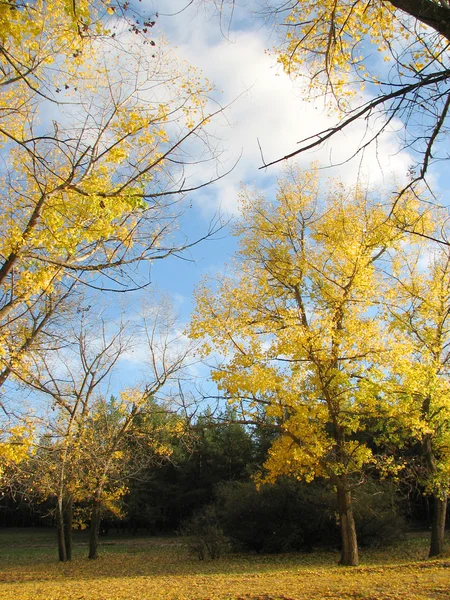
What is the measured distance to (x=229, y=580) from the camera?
9641mm

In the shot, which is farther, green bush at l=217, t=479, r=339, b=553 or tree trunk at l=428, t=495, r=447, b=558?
green bush at l=217, t=479, r=339, b=553

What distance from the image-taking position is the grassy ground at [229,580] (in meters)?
6.38

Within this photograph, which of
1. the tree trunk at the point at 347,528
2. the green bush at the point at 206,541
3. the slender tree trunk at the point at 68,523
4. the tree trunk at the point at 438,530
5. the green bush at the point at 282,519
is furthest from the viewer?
the green bush at the point at 282,519

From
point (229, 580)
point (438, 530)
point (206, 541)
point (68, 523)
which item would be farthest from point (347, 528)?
point (68, 523)

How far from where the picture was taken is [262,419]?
1110 cm

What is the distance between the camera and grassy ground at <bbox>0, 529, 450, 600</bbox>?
6.38m

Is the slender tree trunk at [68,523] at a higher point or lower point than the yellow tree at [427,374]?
lower

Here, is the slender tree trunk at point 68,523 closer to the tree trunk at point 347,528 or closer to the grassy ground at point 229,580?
the grassy ground at point 229,580

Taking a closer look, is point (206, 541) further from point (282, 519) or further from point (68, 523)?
point (68, 523)

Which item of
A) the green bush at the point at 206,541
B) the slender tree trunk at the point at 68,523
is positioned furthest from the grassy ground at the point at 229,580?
the slender tree trunk at the point at 68,523

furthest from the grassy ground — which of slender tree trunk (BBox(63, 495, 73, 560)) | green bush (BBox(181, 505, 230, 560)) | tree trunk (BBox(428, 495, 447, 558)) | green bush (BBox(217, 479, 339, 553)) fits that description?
green bush (BBox(217, 479, 339, 553))

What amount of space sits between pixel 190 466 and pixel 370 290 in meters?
28.3

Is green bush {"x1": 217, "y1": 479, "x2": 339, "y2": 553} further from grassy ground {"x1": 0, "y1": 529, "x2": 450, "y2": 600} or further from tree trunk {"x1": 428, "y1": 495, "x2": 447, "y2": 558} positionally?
tree trunk {"x1": 428, "y1": 495, "x2": 447, "y2": 558}

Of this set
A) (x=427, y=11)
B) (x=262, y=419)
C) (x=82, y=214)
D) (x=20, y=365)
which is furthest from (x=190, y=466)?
(x=427, y=11)
